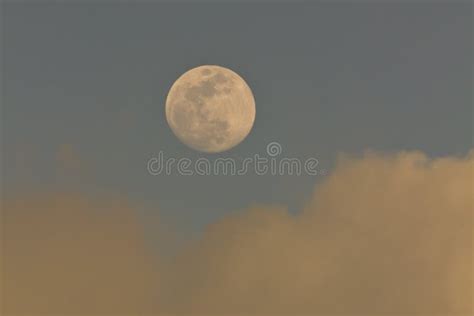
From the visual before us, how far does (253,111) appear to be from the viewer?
2884 inches

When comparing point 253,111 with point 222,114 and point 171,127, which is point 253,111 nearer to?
point 222,114

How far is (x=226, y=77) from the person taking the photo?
2862 inches

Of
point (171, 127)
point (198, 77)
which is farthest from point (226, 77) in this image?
point (171, 127)

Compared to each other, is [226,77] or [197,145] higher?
[226,77]

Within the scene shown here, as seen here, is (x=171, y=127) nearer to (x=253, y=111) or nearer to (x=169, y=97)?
(x=169, y=97)

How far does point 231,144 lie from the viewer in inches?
2891

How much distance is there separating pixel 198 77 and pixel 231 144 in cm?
688

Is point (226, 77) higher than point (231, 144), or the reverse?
point (226, 77)

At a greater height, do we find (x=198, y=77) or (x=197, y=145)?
(x=198, y=77)

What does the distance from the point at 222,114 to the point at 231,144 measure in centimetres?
322

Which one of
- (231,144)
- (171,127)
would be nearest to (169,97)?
(171,127)

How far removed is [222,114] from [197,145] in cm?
389

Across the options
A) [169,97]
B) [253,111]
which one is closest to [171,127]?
[169,97]

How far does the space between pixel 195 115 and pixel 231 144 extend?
4.36 meters
